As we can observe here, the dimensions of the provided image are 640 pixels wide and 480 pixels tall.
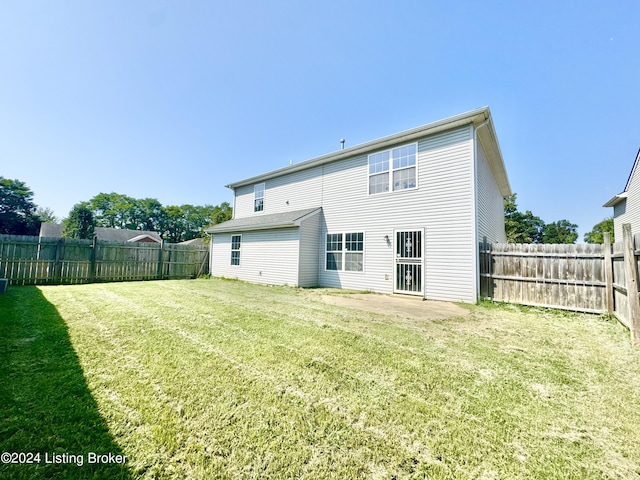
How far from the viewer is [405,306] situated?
666 cm

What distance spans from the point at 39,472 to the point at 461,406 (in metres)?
2.94

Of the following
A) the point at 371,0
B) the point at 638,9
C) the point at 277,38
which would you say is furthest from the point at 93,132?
the point at 638,9

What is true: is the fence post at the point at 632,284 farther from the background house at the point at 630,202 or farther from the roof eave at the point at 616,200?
the roof eave at the point at 616,200

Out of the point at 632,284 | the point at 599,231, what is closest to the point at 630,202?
the point at 632,284

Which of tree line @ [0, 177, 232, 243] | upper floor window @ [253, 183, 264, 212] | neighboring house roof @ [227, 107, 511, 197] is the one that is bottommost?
upper floor window @ [253, 183, 264, 212]

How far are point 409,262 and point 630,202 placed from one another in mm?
14518

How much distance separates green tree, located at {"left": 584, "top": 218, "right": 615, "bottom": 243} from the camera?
2922cm

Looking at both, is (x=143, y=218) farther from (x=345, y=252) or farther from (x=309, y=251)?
(x=345, y=252)

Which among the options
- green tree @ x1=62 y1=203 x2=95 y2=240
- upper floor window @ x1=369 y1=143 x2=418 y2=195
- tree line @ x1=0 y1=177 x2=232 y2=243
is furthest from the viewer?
tree line @ x1=0 y1=177 x2=232 y2=243

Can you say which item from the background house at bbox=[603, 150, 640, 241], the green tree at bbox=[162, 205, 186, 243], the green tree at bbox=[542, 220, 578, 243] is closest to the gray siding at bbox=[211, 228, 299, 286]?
the background house at bbox=[603, 150, 640, 241]

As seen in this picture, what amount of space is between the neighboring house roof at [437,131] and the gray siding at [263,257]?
3.24 metres

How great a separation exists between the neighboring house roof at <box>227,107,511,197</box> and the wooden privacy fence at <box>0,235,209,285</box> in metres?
6.83

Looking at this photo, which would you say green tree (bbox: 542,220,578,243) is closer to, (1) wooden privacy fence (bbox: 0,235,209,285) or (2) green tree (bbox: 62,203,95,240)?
(1) wooden privacy fence (bbox: 0,235,209,285)

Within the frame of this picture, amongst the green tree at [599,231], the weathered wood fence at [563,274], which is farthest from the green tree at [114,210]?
the green tree at [599,231]
